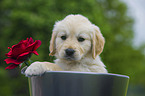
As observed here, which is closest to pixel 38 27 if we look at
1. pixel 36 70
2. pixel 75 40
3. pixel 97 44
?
pixel 97 44

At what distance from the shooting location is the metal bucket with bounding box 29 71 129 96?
2.02 m

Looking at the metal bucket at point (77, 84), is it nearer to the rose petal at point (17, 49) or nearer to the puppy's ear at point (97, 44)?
the rose petal at point (17, 49)

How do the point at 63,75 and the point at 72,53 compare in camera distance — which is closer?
the point at 63,75

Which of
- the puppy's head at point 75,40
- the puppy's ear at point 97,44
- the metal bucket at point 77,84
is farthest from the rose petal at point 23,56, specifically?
the puppy's ear at point 97,44

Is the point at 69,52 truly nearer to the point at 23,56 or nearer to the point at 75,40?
the point at 75,40

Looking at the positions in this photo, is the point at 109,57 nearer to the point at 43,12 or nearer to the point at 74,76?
the point at 43,12

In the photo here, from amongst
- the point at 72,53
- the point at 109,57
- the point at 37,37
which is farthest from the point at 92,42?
the point at 109,57

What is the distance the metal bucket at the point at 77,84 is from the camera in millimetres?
2020

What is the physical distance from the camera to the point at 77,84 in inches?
79.7

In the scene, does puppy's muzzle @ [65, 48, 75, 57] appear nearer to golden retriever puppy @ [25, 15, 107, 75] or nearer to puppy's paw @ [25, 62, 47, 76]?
golden retriever puppy @ [25, 15, 107, 75]

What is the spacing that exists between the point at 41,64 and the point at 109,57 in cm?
2319

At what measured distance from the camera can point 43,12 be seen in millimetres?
20625

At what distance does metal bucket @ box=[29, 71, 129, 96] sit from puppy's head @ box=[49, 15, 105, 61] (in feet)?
3.68

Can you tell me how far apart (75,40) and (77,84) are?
1.41 metres
